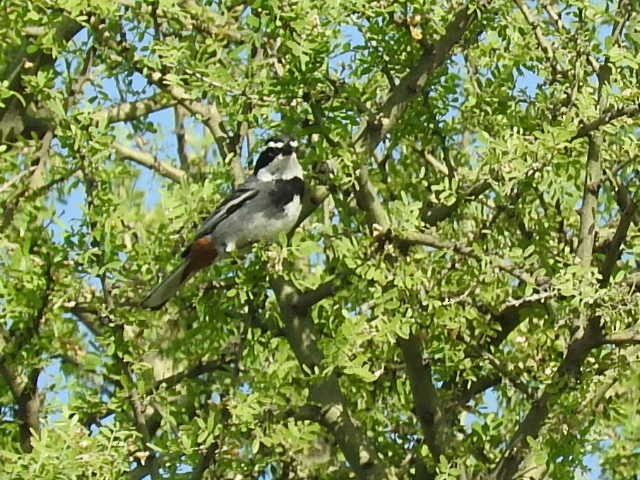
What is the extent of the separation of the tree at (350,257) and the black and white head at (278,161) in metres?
0.17

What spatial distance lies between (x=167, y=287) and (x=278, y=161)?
1.11 m

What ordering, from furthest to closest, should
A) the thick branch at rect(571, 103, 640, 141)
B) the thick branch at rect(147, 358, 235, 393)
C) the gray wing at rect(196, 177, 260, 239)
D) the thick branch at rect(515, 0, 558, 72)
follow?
the thick branch at rect(147, 358, 235, 393) < the gray wing at rect(196, 177, 260, 239) < the thick branch at rect(515, 0, 558, 72) < the thick branch at rect(571, 103, 640, 141)

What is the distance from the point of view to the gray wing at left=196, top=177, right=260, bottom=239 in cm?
871

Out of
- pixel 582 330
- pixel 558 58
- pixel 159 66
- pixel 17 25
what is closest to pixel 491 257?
pixel 582 330

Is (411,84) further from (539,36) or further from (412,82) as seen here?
(539,36)

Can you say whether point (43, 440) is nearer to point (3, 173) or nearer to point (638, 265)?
point (3, 173)

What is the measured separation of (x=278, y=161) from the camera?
9.37m

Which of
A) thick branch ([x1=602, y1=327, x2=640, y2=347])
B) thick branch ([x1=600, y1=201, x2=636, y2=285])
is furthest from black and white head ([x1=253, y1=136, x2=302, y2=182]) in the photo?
thick branch ([x1=602, y1=327, x2=640, y2=347])

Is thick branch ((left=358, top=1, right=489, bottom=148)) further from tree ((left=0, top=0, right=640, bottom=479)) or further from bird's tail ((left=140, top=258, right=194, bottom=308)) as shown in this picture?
bird's tail ((left=140, top=258, right=194, bottom=308))

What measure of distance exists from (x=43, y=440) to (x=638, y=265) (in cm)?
425

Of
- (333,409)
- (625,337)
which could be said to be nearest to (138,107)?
(333,409)

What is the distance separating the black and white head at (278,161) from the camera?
9.09 meters

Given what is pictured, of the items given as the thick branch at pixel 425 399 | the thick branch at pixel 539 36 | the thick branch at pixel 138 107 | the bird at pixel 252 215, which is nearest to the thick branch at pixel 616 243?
the thick branch at pixel 539 36

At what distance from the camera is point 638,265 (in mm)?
9758
